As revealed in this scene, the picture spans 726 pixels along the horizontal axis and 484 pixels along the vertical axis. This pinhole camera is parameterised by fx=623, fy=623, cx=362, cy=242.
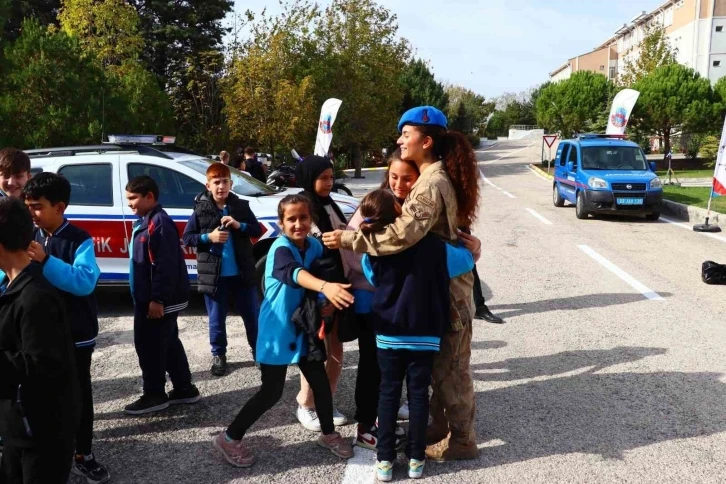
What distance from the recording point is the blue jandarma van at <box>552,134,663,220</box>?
44.9ft

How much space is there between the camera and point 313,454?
3.70m

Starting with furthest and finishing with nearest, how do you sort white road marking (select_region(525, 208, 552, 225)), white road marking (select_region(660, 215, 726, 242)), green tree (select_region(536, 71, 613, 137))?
green tree (select_region(536, 71, 613, 137)) < white road marking (select_region(525, 208, 552, 225)) < white road marking (select_region(660, 215, 726, 242))

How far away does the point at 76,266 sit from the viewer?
3154 millimetres

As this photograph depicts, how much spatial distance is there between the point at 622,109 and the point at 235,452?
2322 centimetres

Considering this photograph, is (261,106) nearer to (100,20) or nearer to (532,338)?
(100,20)

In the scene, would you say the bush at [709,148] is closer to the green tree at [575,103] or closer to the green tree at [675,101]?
the green tree at [675,101]

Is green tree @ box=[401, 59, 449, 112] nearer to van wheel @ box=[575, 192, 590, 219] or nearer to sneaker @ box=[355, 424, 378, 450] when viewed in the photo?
van wheel @ box=[575, 192, 590, 219]

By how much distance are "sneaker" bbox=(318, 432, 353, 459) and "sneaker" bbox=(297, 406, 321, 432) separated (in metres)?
0.26

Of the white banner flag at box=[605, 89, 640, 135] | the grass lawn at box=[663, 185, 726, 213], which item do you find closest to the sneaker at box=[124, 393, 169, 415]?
the grass lawn at box=[663, 185, 726, 213]

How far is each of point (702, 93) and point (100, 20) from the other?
32259 mm

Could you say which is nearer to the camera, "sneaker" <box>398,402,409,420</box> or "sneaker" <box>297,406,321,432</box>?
"sneaker" <box>297,406,321,432</box>

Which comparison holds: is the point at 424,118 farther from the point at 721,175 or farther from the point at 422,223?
the point at 721,175

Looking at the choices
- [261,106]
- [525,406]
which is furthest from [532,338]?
[261,106]

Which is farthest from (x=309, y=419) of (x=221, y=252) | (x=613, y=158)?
(x=613, y=158)
